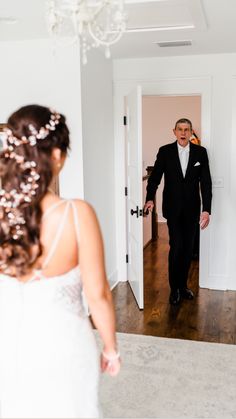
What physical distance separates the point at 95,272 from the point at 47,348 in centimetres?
29

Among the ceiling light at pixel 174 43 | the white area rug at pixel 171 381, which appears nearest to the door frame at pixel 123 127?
the ceiling light at pixel 174 43

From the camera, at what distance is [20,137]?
1342mm

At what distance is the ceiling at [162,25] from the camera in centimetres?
281

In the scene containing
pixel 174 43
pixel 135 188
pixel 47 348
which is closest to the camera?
pixel 47 348

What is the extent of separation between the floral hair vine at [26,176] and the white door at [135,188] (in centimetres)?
246

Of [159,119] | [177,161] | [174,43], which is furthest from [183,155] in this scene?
[159,119]

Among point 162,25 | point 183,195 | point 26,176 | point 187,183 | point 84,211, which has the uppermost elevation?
point 162,25

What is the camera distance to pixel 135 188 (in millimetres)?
4086

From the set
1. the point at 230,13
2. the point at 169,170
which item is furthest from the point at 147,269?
the point at 230,13

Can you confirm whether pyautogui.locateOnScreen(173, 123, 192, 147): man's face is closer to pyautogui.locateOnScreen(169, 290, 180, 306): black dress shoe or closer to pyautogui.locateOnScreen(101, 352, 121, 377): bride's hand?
pyautogui.locateOnScreen(169, 290, 180, 306): black dress shoe

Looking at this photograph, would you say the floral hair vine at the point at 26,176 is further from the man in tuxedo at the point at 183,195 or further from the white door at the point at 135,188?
the man in tuxedo at the point at 183,195

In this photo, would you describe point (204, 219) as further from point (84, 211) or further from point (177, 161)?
point (84, 211)

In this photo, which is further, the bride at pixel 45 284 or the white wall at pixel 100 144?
the white wall at pixel 100 144

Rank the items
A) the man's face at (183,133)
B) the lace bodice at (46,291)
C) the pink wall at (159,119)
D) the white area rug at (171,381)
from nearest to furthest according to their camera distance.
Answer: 1. the lace bodice at (46,291)
2. the white area rug at (171,381)
3. the man's face at (183,133)
4. the pink wall at (159,119)
